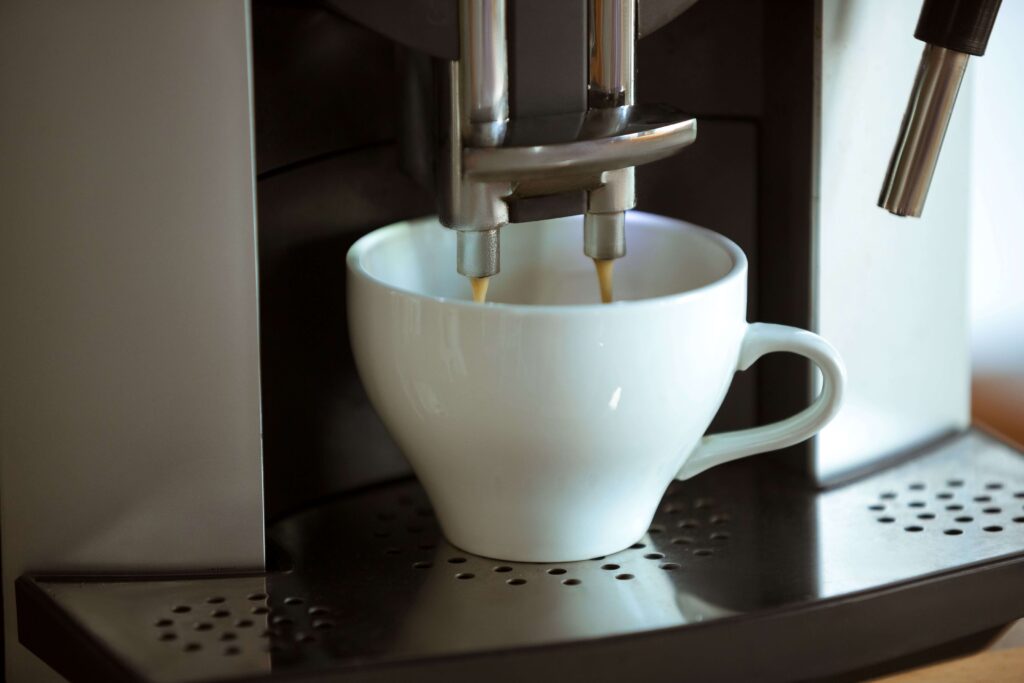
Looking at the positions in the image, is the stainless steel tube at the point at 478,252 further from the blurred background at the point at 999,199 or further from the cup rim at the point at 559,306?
the blurred background at the point at 999,199

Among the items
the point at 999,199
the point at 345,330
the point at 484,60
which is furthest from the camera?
the point at 999,199

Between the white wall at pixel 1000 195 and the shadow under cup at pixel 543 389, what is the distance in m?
0.40

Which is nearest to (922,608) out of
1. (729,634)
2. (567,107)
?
(729,634)

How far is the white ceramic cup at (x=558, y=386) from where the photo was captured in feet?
1.26

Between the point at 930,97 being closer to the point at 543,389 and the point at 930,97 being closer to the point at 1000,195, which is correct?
the point at 543,389

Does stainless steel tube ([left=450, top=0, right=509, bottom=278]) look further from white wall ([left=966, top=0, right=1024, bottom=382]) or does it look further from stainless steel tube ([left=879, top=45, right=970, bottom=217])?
white wall ([left=966, top=0, right=1024, bottom=382])

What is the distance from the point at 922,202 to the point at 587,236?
0.10 m

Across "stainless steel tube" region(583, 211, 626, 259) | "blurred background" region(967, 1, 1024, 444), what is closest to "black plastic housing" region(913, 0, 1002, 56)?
"stainless steel tube" region(583, 211, 626, 259)

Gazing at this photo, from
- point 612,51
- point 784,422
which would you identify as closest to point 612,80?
point 612,51

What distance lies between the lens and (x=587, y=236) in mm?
415

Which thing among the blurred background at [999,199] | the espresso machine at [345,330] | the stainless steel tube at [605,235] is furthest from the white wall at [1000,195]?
the stainless steel tube at [605,235]

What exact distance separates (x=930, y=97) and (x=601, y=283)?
0.11 m

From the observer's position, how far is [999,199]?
81cm

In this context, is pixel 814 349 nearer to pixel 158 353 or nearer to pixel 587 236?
pixel 587 236
